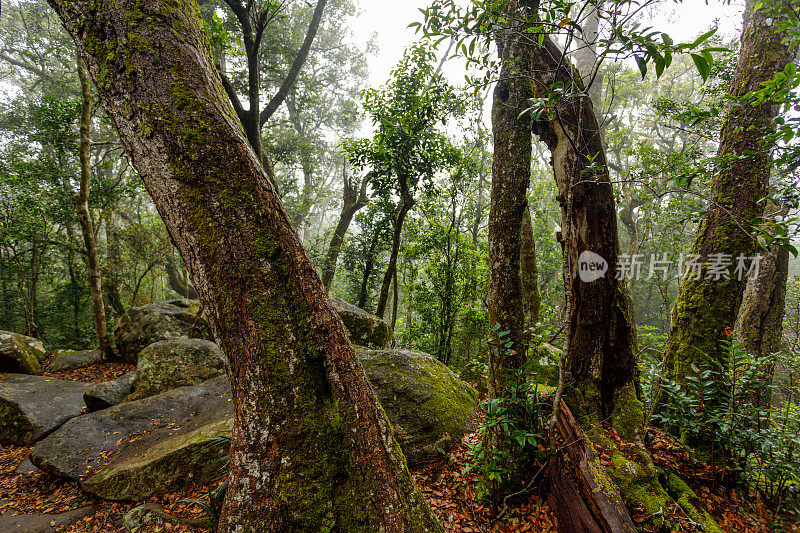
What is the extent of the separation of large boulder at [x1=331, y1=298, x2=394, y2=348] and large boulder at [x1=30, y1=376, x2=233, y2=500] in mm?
2456

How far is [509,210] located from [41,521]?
5289mm

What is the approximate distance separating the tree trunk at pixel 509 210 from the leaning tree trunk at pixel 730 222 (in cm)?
253

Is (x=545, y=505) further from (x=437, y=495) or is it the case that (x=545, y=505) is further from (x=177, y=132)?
(x=177, y=132)

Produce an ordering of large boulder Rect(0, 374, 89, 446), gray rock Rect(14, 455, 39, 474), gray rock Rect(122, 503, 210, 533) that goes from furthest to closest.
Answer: large boulder Rect(0, 374, 89, 446) → gray rock Rect(14, 455, 39, 474) → gray rock Rect(122, 503, 210, 533)

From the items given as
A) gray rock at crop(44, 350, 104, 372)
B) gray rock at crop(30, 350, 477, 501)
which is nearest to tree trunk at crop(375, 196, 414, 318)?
gray rock at crop(30, 350, 477, 501)

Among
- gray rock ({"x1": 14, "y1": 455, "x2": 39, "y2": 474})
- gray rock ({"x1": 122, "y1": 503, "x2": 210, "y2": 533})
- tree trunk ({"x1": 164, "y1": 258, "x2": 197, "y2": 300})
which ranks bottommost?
gray rock ({"x1": 14, "y1": 455, "x2": 39, "y2": 474})

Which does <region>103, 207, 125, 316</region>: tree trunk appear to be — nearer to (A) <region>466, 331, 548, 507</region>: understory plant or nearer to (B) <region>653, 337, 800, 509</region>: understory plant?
(A) <region>466, 331, 548, 507</region>: understory plant

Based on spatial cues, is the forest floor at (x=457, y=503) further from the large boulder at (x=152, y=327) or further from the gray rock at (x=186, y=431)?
the large boulder at (x=152, y=327)

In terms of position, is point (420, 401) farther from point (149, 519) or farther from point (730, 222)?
point (730, 222)

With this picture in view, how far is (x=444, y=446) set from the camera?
145 inches

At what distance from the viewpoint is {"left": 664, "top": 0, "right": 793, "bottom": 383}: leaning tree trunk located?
3.86 metres

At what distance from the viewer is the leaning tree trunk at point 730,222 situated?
3.86 m

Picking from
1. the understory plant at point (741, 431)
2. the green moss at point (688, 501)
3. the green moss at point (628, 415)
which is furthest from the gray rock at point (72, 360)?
the understory plant at point (741, 431)

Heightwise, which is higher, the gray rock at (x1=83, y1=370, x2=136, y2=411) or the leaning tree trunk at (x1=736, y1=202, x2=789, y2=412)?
the leaning tree trunk at (x1=736, y1=202, x2=789, y2=412)
